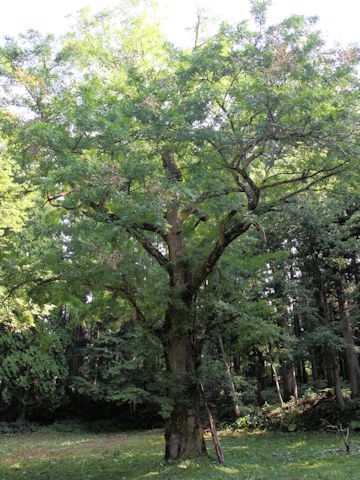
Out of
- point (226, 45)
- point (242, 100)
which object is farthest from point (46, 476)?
point (226, 45)

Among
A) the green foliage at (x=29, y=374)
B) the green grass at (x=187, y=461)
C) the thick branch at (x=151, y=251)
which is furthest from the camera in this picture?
the green foliage at (x=29, y=374)

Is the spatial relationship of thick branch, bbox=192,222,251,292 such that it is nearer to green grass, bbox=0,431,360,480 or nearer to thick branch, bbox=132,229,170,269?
thick branch, bbox=132,229,170,269

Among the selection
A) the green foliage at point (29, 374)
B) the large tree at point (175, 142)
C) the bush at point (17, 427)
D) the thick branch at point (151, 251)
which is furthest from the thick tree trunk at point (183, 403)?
the bush at point (17, 427)

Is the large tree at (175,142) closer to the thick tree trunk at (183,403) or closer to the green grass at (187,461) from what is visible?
the thick tree trunk at (183,403)

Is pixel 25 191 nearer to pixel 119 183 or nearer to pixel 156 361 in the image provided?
pixel 119 183

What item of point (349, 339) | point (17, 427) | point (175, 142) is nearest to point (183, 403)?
point (175, 142)

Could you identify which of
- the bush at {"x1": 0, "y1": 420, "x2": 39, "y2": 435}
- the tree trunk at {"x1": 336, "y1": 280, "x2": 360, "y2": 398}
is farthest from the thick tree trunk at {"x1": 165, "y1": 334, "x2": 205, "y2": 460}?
the bush at {"x1": 0, "y1": 420, "x2": 39, "y2": 435}

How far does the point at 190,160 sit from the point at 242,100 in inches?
92.3

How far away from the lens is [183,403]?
29.6 feet

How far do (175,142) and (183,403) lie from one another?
519cm

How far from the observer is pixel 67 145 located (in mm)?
7270

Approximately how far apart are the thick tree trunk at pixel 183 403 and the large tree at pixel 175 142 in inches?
0.9

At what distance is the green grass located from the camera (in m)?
Answer: 8.23

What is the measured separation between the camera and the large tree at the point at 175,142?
6.63m
